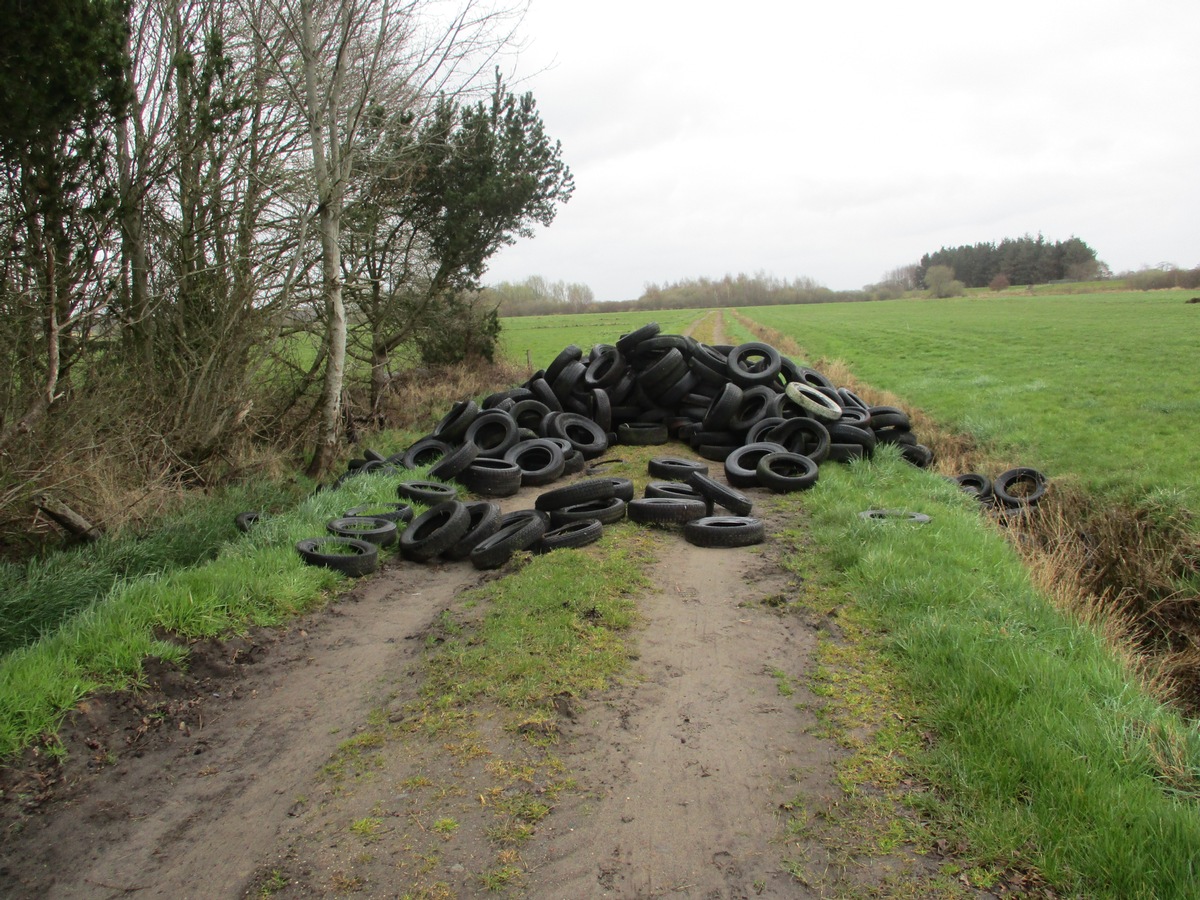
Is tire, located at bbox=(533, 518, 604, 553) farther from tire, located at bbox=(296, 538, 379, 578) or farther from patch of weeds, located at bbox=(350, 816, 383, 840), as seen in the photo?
patch of weeds, located at bbox=(350, 816, 383, 840)

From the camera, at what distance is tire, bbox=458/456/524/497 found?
9836 millimetres

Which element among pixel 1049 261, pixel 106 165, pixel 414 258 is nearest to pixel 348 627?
pixel 106 165

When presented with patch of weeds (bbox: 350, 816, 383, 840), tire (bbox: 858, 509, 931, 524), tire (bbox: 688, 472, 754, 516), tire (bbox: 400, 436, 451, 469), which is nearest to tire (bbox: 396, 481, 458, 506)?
tire (bbox: 400, 436, 451, 469)

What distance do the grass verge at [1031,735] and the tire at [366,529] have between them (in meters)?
4.39

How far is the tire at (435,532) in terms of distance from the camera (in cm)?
736

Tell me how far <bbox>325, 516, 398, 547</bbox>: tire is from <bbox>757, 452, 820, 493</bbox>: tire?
15.7 ft

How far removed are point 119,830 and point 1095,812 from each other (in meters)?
4.30

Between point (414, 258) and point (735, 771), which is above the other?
point (414, 258)

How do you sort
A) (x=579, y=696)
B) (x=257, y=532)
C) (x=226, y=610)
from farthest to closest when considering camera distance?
1. (x=257, y=532)
2. (x=226, y=610)
3. (x=579, y=696)

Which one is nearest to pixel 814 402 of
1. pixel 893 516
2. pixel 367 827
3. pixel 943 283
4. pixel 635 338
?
pixel 635 338

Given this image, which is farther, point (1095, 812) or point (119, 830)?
point (119, 830)

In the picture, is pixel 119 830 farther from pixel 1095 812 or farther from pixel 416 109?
pixel 416 109

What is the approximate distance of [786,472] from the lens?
10.6 meters

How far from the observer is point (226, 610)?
554cm
